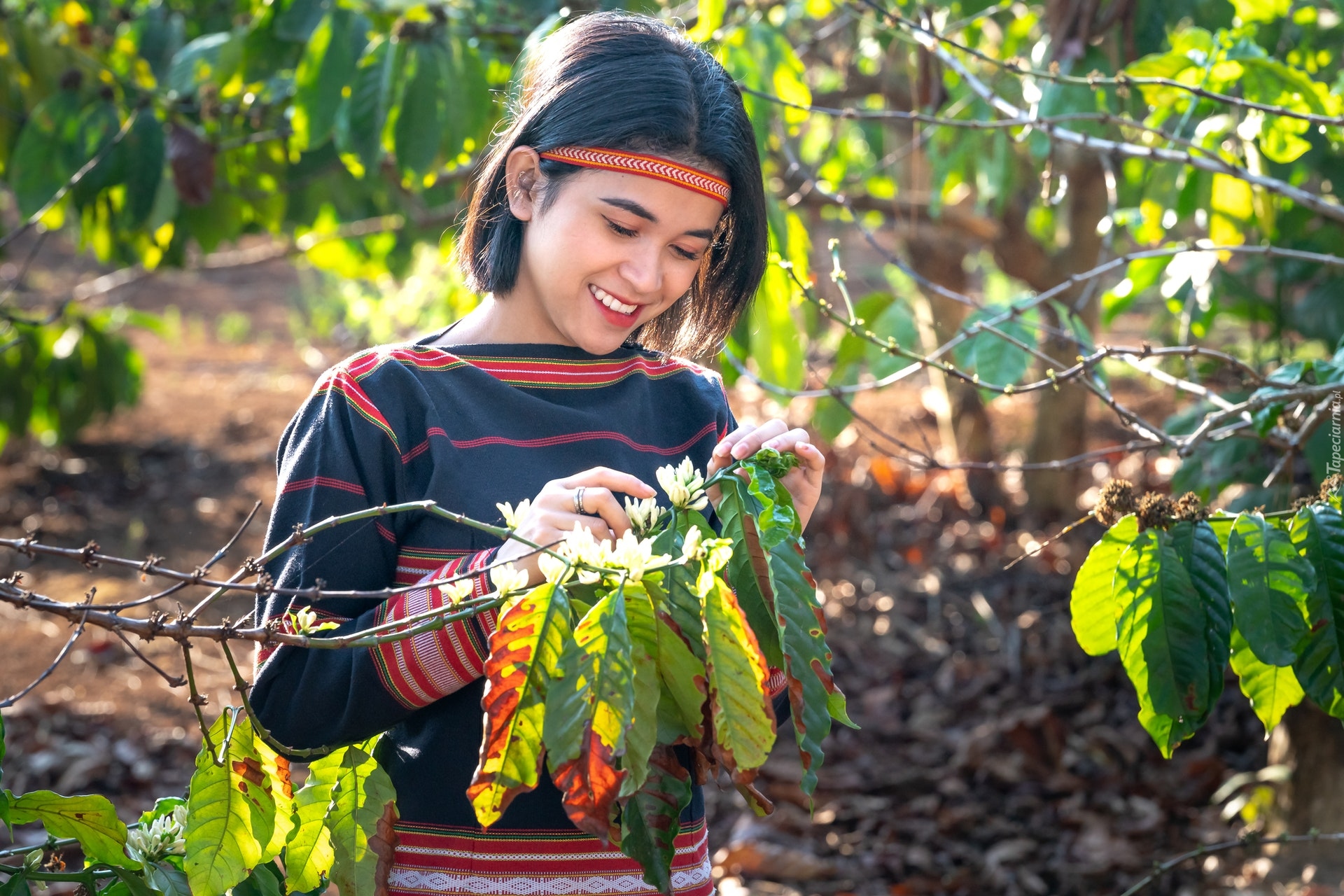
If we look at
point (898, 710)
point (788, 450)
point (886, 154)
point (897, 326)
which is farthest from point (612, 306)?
point (886, 154)

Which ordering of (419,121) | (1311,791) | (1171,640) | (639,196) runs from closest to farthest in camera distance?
(1171,640)
(639,196)
(419,121)
(1311,791)

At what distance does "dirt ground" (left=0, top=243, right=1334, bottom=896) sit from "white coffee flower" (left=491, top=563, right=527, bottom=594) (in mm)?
887

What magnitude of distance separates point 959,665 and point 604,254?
2506 millimetres

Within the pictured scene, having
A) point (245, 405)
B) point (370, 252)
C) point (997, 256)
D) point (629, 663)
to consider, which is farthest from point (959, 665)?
point (245, 405)

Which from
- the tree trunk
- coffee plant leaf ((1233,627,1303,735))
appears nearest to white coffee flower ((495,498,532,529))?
coffee plant leaf ((1233,627,1303,735))

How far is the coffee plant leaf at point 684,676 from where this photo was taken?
3.07 feet

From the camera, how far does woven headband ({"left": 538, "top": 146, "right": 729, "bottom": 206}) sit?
130cm

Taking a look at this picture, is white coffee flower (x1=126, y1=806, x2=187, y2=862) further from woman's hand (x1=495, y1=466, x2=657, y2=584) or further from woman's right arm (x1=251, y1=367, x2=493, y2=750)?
woman's hand (x1=495, y1=466, x2=657, y2=584)

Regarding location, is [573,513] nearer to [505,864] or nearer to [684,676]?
[684,676]

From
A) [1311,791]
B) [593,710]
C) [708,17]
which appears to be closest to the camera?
[593,710]

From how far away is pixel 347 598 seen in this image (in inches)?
47.4

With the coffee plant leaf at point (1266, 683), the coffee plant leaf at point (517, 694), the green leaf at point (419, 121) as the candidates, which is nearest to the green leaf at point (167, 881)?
the coffee plant leaf at point (517, 694)

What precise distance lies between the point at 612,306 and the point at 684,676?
514 mm

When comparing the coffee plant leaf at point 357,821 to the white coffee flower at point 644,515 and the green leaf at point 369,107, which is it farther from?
the green leaf at point 369,107
